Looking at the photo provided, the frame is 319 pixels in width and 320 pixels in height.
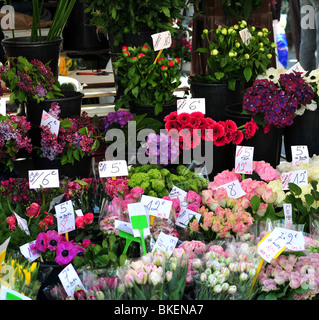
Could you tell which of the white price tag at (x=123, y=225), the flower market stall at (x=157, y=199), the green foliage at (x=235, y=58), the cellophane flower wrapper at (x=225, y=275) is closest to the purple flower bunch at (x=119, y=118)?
the flower market stall at (x=157, y=199)

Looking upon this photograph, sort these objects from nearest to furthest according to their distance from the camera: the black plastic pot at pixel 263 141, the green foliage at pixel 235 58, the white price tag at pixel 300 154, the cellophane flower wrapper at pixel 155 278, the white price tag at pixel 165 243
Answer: the cellophane flower wrapper at pixel 155 278, the white price tag at pixel 165 243, the white price tag at pixel 300 154, the black plastic pot at pixel 263 141, the green foliage at pixel 235 58

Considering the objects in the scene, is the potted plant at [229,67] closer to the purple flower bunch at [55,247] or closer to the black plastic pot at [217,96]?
the black plastic pot at [217,96]

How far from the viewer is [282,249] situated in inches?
57.1

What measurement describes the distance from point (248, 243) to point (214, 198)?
0.28 m

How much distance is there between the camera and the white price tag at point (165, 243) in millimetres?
1606

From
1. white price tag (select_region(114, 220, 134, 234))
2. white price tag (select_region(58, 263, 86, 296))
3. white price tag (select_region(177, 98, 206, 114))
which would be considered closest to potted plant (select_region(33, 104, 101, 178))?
white price tag (select_region(177, 98, 206, 114))

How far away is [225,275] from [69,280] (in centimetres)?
42

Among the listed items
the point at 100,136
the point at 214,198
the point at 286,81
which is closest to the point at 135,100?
the point at 100,136

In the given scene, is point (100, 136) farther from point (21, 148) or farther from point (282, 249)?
point (282, 249)

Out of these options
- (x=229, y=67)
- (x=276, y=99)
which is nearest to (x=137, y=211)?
(x=276, y=99)

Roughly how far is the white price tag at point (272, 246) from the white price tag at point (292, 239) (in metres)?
0.01

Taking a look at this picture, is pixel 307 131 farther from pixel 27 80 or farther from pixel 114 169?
pixel 27 80

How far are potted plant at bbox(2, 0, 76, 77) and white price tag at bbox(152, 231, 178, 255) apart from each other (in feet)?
4.55

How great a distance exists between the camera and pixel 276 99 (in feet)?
7.79
